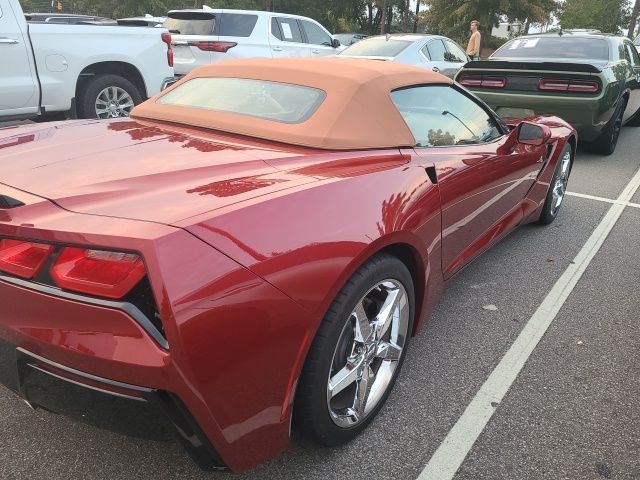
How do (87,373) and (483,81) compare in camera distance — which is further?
(483,81)

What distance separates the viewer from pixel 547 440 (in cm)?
219

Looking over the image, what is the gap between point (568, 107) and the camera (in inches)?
261

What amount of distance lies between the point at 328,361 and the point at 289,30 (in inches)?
379

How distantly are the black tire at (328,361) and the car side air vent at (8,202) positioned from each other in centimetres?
98

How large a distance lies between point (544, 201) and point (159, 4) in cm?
2799

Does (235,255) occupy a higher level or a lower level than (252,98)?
lower

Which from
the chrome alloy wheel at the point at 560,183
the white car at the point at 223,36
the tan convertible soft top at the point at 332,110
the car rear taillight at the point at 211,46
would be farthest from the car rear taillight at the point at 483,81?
the tan convertible soft top at the point at 332,110

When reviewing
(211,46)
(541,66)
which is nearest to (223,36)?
(211,46)

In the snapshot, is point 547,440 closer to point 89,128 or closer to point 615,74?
point 89,128

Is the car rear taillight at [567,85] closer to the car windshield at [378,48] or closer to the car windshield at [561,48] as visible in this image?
the car windshield at [561,48]

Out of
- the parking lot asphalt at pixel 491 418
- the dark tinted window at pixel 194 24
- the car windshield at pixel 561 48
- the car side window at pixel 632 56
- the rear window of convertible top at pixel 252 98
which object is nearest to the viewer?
the parking lot asphalt at pixel 491 418

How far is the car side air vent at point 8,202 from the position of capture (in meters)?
1.60

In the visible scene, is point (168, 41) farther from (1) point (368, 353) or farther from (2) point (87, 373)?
(2) point (87, 373)

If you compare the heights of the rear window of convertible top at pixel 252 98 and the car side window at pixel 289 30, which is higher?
the car side window at pixel 289 30
